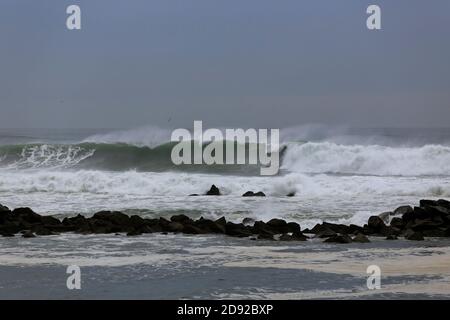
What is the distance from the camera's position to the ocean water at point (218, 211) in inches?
326

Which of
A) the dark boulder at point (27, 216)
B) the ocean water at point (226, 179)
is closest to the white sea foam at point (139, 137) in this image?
the ocean water at point (226, 179)

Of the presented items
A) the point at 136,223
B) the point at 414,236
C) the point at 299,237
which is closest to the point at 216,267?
the point at 299,237

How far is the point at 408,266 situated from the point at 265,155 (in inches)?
950

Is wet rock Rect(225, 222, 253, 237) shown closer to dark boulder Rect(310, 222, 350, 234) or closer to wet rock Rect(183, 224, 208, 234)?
wet rock Rect(183, 224, 208, 234)

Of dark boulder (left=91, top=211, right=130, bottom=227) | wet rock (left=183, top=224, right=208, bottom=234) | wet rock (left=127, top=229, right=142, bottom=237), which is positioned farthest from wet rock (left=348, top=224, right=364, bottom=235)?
dark boulder (left=91, top=211, right=130, bottom=227)

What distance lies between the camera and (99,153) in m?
35.0

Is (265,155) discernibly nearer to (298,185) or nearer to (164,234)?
(298,185)

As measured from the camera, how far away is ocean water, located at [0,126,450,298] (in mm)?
8289

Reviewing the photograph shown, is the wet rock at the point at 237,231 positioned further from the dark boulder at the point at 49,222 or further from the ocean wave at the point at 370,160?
the ocean wave at the point at 370,160

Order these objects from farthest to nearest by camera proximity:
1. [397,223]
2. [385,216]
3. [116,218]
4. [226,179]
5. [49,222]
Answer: [226,179], [385,216], [49,222], [116,218], [397,223]

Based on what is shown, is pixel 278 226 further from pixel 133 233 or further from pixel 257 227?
pixel 133 233

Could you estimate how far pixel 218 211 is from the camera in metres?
16.1

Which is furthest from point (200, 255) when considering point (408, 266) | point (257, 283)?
point (408, 266)

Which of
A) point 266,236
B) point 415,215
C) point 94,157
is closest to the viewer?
point 266,236
